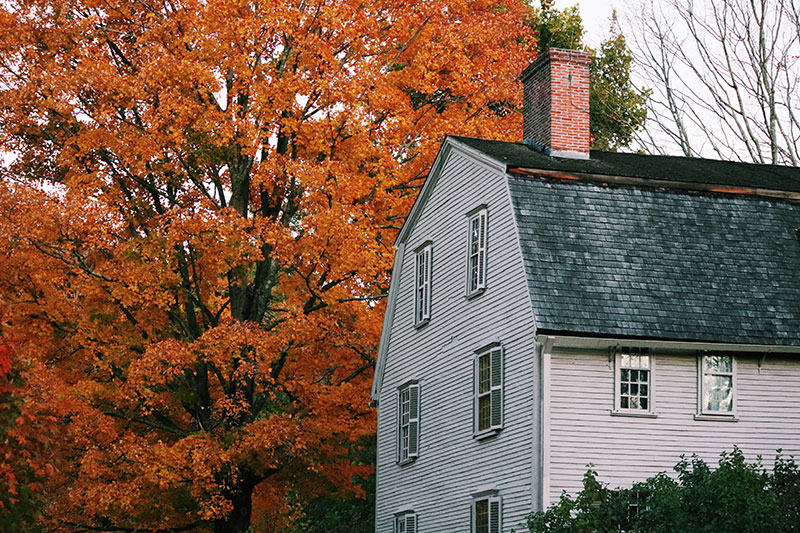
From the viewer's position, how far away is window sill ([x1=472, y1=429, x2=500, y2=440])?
930 inches

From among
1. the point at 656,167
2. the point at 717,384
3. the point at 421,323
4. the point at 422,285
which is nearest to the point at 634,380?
the point at 717,384

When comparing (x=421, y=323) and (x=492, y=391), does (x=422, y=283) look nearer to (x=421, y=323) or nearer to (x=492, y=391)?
(x=421, y=323)

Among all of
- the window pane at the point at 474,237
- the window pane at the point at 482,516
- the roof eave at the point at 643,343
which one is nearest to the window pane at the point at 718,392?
the roof eave at the point at 643,343

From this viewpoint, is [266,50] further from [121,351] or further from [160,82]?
[121,351]

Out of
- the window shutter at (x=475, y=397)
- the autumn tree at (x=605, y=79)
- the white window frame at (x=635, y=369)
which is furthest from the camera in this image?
the autumn tree at (x=605, y=79)

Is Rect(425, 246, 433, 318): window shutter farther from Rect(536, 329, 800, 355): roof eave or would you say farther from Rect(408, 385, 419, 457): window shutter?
Rect(536, 329, 800, 355): roof eave

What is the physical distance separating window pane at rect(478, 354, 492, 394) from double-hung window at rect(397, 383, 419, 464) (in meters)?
3.81

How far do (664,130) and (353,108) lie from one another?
1529 cm

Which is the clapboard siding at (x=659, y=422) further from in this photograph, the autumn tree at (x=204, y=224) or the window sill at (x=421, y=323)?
the autumn tree at (x=204, y=224)

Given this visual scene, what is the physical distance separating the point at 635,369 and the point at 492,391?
2.95 metres

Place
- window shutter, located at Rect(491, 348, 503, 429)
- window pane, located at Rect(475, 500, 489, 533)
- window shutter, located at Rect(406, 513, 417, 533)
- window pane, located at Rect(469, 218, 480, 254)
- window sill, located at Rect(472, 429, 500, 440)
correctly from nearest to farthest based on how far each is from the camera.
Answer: window shutter, located at Rect(491, 348, 503, 429), window sill, located at Rect(472, 429, 500, 440), window pane, located at Rect(475, 500, 489, 533), window pane, located at Rect(469, 218, 480, 254), window shutter, located at Rect(406, 513, 417, 533)

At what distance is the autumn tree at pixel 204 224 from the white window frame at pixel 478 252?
4.21 metres

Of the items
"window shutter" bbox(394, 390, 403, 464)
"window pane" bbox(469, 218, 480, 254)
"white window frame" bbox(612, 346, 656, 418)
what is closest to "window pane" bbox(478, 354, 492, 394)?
"window pane" bbox(469, 218, 480, 254)

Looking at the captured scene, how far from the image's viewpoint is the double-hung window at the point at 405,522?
27969 mm
